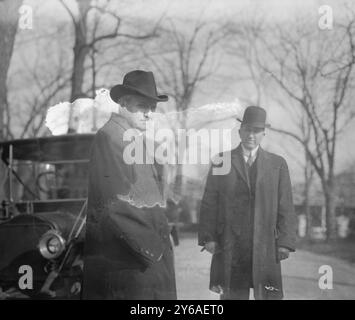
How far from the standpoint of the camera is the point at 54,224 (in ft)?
12.1

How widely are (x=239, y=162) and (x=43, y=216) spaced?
4.81 feet

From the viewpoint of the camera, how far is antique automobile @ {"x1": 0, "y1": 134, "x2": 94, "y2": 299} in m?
3.58

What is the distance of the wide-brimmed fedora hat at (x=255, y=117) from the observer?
10.1 feet

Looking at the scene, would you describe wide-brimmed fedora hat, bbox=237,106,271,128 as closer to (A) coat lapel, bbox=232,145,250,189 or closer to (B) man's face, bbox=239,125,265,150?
(B) man's face, bbox=239,125,265,150

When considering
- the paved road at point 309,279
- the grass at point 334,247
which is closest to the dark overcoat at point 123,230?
the paved road at point 309,279

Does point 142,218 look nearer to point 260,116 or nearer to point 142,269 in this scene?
point 142,269

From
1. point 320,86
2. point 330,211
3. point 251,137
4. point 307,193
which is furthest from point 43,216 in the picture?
point 320,86

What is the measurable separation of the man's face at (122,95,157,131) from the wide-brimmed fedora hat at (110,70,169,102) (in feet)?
0.12

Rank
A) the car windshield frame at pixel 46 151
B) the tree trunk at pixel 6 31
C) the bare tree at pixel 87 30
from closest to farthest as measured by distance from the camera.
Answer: the bare tree at pixel 87 30
the tree trunk at pixel 6 31
the car windshield frame at pixel 46 151

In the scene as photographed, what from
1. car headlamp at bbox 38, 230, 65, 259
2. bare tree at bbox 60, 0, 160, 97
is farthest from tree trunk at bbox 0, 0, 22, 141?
car headlamp at bbox 38, 230, 65, 259

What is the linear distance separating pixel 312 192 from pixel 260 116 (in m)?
0.52

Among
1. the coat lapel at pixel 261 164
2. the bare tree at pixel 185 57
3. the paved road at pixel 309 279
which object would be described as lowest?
the paved road at pixel 309 279

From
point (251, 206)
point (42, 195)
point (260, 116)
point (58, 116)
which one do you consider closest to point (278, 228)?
point (251, 206)

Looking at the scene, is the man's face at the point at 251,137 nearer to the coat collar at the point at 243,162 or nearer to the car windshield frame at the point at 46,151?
the coat collar at the point at 243,162
